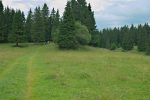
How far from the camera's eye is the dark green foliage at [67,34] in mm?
77875

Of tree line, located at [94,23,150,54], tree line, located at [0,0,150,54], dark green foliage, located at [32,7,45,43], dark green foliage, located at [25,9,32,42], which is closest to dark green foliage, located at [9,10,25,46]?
tree line, located at [0,0,150,54]

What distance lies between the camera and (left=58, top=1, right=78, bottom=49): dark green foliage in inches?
3066

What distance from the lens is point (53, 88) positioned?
20453mm

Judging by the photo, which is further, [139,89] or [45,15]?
[45,15]

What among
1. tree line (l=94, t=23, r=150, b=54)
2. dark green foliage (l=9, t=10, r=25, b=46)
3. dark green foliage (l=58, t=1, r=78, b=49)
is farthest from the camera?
tree line (l=94, t=23, r=150, b=54)

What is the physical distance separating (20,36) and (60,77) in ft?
216

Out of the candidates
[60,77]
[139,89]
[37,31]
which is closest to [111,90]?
[139,89]

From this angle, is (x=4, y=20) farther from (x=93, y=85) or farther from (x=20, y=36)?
(x=93, y=85)

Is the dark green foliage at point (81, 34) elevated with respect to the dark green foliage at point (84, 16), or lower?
lower

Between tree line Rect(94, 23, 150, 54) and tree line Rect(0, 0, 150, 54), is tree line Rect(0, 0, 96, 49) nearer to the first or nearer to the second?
tree line Rect(0, 0, 150, 54)

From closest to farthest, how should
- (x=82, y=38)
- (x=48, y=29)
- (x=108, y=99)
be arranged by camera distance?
1. (x=108, y=99)
2. (x=82, y=38)
3. (x=48, y=29)

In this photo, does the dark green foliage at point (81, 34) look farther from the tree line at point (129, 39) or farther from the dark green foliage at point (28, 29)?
the dark green foliage at point (28, 29)

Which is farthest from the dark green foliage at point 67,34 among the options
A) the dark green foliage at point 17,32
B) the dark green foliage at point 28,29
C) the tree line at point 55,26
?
the dark green foliage at point 28,29

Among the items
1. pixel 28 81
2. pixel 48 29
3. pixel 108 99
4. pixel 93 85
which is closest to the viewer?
pixel 108 99
